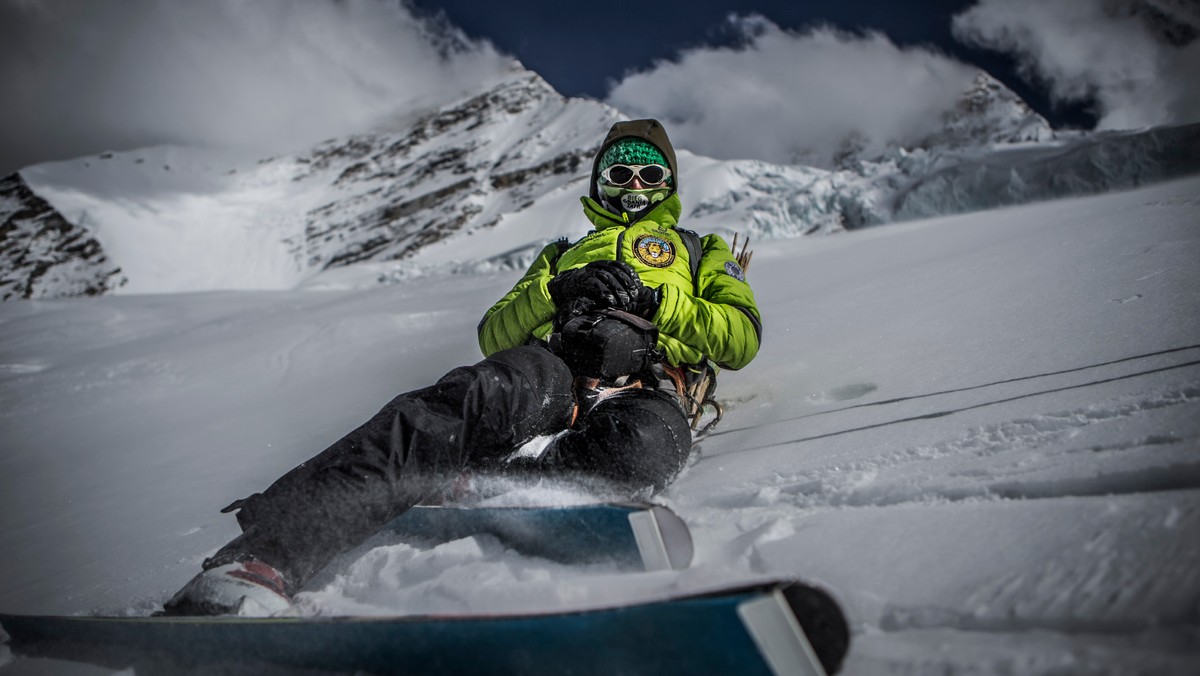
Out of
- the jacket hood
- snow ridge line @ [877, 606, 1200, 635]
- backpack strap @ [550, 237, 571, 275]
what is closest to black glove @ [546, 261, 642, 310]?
backpack strap @ [550, 237, 571, 275]

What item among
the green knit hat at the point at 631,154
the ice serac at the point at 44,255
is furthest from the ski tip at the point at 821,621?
the ice serac at the point at 44,255

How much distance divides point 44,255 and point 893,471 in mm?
83295

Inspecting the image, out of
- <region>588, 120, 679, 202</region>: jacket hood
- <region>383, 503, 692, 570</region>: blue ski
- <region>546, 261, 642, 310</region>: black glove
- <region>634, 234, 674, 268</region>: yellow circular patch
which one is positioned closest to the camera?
<region>383, 503, 692, 570</region>: blue ski

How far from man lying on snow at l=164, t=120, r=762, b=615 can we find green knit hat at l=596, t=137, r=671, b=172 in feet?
1.24

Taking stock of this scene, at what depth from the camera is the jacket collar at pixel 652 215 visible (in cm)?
235

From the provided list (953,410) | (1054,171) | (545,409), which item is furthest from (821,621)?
(1054,171)

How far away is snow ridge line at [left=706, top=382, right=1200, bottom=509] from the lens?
840 millimetres

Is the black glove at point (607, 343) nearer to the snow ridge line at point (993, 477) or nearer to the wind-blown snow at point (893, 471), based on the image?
the wind-blown snow at point (893, 471)

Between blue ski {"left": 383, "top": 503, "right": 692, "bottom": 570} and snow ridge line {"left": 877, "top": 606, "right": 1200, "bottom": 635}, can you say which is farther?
blue ski {"left": 383, "top": 503, "right": 692, "bottom": 570}

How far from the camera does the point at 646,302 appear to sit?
6.00 feet

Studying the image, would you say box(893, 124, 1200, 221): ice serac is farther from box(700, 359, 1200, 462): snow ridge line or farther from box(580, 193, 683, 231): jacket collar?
box(700, 359, 1200, 462): snow ridge line

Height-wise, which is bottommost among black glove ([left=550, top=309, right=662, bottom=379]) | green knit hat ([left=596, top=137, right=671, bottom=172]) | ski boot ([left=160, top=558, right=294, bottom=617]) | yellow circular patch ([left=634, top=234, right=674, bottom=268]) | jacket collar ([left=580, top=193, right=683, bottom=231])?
ski boot ([left=160, top=558, right=294, bottom=617])

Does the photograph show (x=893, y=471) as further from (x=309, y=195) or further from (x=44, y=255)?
(x=44, y=255)

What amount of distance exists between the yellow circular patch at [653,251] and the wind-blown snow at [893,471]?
543mm
